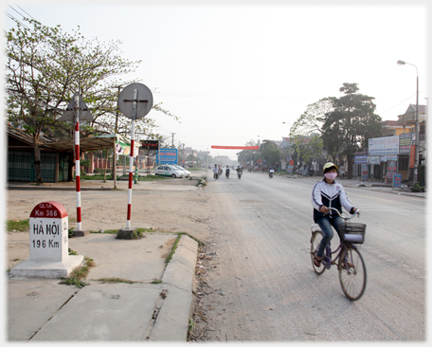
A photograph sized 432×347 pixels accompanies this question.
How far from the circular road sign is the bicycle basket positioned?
4366mm

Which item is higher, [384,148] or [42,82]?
[42,82]

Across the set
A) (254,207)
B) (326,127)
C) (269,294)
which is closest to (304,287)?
(269,294)

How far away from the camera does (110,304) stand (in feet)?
11.7

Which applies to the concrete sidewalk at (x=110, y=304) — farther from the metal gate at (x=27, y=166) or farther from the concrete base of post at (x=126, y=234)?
the metal gate at (x=27, y=166)

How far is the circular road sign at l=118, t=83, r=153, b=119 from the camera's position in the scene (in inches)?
265

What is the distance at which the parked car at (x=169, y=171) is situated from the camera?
38197 millimetres

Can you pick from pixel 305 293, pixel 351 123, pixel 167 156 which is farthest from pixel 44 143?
pixel 351 123

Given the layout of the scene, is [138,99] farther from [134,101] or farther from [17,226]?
[17,226]

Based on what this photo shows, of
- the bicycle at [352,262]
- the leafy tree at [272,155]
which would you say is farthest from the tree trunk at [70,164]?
the leafy tree at [272,155]

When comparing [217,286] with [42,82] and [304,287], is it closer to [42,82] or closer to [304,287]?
[304,287]

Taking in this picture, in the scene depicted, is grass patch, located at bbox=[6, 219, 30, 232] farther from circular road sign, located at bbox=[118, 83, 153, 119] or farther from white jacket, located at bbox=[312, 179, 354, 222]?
white jacket, located at bbox=[312, 179, 354, 222]

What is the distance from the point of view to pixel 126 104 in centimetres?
676

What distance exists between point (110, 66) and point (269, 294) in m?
19.9

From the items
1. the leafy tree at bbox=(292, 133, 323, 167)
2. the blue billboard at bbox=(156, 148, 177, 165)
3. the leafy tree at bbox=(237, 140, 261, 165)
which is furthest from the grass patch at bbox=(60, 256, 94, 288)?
the leafy tree at bbox=(237, 140, 261, 165)
